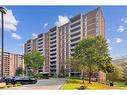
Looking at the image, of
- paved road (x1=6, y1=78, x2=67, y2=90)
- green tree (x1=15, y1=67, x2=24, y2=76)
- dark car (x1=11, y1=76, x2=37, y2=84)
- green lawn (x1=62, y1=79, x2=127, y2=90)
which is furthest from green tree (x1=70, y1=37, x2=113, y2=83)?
green tree (x1=15, y1=67, x2=24, y2=76)

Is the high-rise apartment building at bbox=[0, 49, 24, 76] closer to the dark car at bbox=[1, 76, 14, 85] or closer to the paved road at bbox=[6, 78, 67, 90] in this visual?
the dark car at bbox=[1, 76, 14, 85]

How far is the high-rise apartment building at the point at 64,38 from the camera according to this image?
55.8 ft

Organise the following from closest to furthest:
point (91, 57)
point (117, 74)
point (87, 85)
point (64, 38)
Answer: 1. point (87, 85)
2. point (117, 74)
3. point (91, 57)
4. point (64, 38)

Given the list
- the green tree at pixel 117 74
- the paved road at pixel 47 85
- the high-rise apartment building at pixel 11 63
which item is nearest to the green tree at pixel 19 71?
the high-rise apartment building at pixel 11 63

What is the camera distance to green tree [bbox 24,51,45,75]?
17312mm

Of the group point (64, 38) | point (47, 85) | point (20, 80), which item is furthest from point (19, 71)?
point (64, 38)

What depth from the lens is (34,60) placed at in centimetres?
1731

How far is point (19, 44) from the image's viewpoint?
17062mm

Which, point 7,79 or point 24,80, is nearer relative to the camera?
point 7,79

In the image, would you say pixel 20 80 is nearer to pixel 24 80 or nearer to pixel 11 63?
pixel 24 80

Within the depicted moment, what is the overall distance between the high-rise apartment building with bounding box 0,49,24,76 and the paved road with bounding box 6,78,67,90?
0.56 m

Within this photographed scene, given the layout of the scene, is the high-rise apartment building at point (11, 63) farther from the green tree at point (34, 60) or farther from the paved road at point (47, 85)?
the paved road at point (47, 85)

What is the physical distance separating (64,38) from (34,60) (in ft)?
3.10
